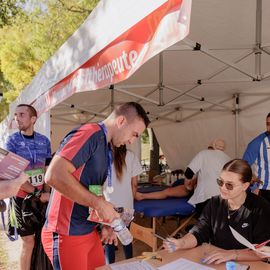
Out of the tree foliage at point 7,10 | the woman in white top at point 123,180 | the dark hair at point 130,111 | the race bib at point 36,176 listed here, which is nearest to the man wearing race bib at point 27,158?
the race bib at point 36,176

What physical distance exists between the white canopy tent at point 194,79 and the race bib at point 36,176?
0.92 m

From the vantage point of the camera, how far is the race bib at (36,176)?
2916 millimetres

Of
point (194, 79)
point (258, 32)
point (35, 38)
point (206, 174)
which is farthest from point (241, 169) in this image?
point (35, 38)

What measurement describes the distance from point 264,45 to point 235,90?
6.95 feet

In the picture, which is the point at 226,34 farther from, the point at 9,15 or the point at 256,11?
the point at 9,15

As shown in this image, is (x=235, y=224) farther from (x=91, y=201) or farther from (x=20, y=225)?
(x=20, y=225)

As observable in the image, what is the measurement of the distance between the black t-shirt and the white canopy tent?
1198 millimetres

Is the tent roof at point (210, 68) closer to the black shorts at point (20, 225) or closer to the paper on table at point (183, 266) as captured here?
the paper on table at point (183, 266)

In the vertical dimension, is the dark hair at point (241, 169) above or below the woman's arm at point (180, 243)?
above

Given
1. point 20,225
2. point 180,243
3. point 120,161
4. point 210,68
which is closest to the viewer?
point 180,243

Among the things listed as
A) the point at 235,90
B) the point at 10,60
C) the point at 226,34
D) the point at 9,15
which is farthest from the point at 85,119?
the point at 10,60

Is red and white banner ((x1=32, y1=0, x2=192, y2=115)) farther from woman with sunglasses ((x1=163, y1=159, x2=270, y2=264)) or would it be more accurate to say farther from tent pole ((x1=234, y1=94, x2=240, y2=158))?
tent pole ((x1=234, y1=94, x2=240, y2=158))

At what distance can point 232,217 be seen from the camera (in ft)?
6.80

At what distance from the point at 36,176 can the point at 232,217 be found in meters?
1.64
